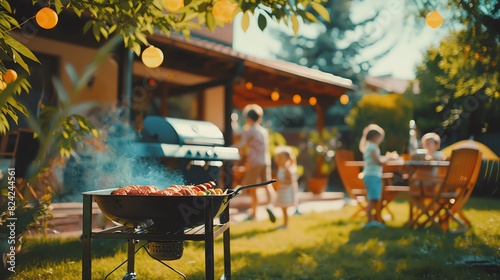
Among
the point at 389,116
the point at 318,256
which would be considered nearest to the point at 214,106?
the point at 389,116

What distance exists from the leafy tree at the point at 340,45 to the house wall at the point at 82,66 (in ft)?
51.7

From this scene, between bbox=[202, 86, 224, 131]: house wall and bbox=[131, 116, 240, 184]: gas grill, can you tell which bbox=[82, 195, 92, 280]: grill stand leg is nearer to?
bbox=[131, 116, 240, 184]: gas grill

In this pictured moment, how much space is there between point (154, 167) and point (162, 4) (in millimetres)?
1872

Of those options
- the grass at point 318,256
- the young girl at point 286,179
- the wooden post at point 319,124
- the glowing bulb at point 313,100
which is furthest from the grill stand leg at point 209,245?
the wooden post at point 319,124

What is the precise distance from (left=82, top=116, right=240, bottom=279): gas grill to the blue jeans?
2079 mm

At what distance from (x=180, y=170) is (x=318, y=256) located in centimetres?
163

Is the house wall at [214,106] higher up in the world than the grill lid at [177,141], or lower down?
higher up

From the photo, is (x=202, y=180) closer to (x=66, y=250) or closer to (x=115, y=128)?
(x=66, y=250)

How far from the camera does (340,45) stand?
911 inches

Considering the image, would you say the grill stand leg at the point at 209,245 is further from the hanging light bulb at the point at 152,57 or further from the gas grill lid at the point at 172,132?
the gas grill lid at the point at 172,132

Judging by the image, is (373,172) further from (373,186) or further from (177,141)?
(177,141)

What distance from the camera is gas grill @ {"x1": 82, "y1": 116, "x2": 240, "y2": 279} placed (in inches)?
98.3

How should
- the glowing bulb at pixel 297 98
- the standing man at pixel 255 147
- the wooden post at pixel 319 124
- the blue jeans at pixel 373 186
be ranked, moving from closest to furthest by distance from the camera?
the blue jeans at pixel 373 186 → the standing man at pixel 255 147 → the glowing bulb at pixel 297 98 → the wooden post at pixel 319 124

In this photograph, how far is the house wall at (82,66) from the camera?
7289mm
